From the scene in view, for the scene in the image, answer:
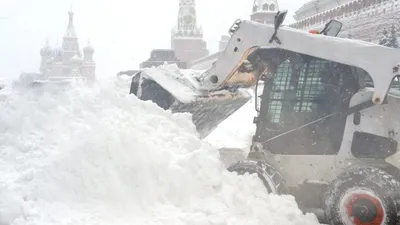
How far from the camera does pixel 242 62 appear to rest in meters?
6.91

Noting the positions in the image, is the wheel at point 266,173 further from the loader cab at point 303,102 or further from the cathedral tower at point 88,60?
the cathedral tower at point 88,60

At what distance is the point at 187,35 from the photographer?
299 ft

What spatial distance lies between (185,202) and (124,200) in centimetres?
65

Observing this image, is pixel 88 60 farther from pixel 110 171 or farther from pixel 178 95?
pixel 110 171

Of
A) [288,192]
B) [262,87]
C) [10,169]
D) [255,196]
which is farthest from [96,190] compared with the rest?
[262,87]

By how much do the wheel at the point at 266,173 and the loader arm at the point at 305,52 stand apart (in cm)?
143

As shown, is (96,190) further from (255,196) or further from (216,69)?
(216,69)

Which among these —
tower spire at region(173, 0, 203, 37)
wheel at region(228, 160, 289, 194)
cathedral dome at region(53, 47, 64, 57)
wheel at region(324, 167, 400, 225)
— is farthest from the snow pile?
cathedral dome at region(53, 47, 64, 57)

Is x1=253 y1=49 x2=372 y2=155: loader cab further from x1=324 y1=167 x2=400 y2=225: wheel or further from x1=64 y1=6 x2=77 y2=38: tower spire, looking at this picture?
x1=64 y1=6 x2=77 y2=38: tower spire

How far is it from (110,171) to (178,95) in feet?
8.07

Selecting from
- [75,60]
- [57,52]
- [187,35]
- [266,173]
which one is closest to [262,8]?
[187,35]

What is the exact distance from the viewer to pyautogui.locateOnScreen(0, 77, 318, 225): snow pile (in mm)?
4656

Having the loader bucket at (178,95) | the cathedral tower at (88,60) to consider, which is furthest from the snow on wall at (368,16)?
the cathedral tower at (88,60)

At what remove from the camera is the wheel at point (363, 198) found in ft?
17.6
